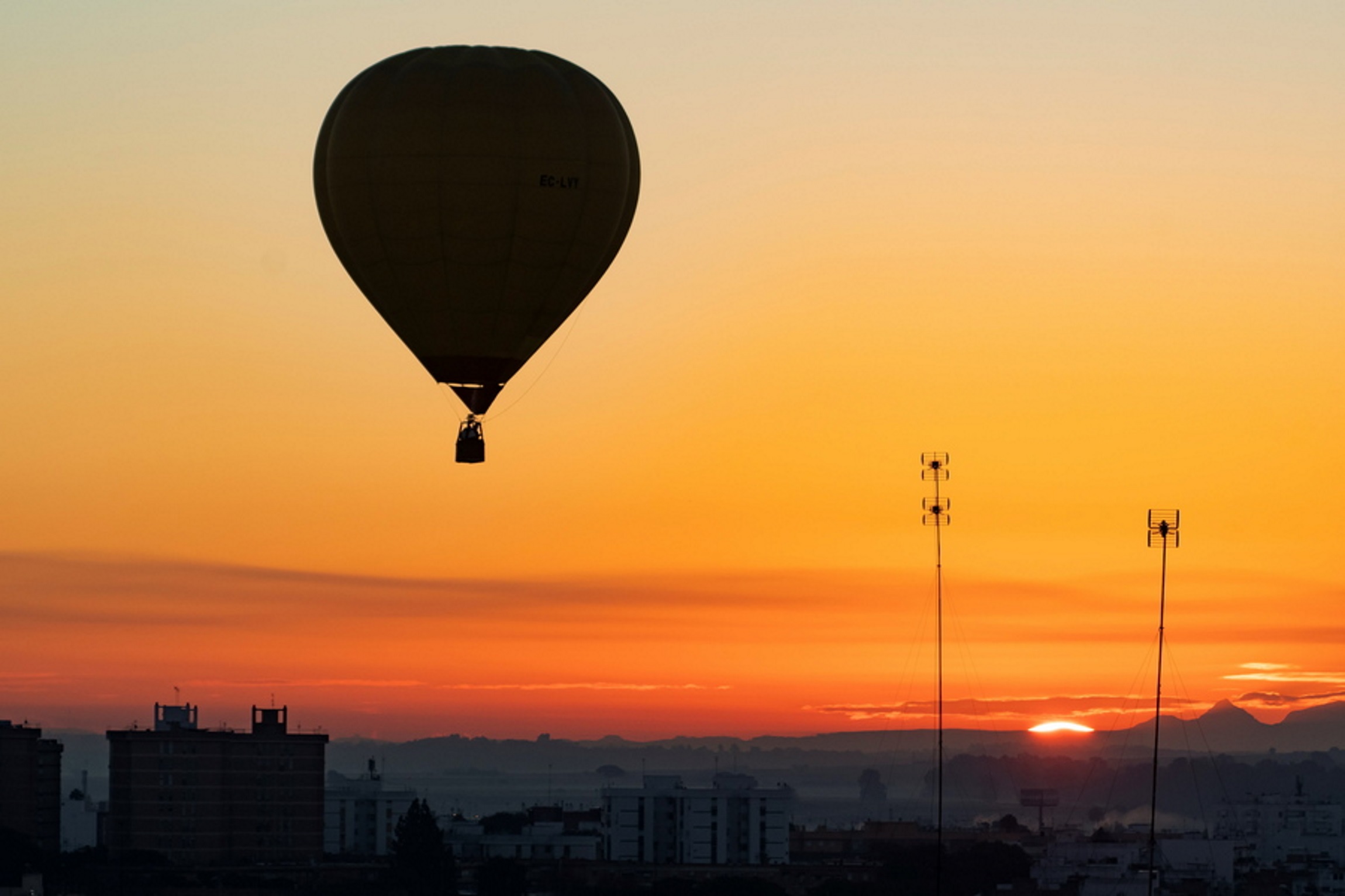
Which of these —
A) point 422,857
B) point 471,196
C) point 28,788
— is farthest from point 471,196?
point 28,788

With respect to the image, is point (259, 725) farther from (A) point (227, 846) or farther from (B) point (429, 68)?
(B) point (429, 68)

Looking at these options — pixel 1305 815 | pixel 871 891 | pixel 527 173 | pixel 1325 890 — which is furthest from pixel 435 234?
pixel 1305 815

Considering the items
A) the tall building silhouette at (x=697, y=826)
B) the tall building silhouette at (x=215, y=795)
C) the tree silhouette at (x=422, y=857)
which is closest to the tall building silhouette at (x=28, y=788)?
the tall building silhouette at (x=215, y=795)

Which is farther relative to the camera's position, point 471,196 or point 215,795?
point 215,795

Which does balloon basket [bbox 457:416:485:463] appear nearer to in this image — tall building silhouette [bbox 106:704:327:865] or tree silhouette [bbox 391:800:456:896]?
tree silhouette [bbox 391:800:456:896]

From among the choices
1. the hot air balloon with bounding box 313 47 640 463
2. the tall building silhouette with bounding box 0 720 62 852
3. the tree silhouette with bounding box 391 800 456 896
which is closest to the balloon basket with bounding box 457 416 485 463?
the hot air balloon with bounding box 313 47 640 463

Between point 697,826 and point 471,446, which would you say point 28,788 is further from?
point 471,446
